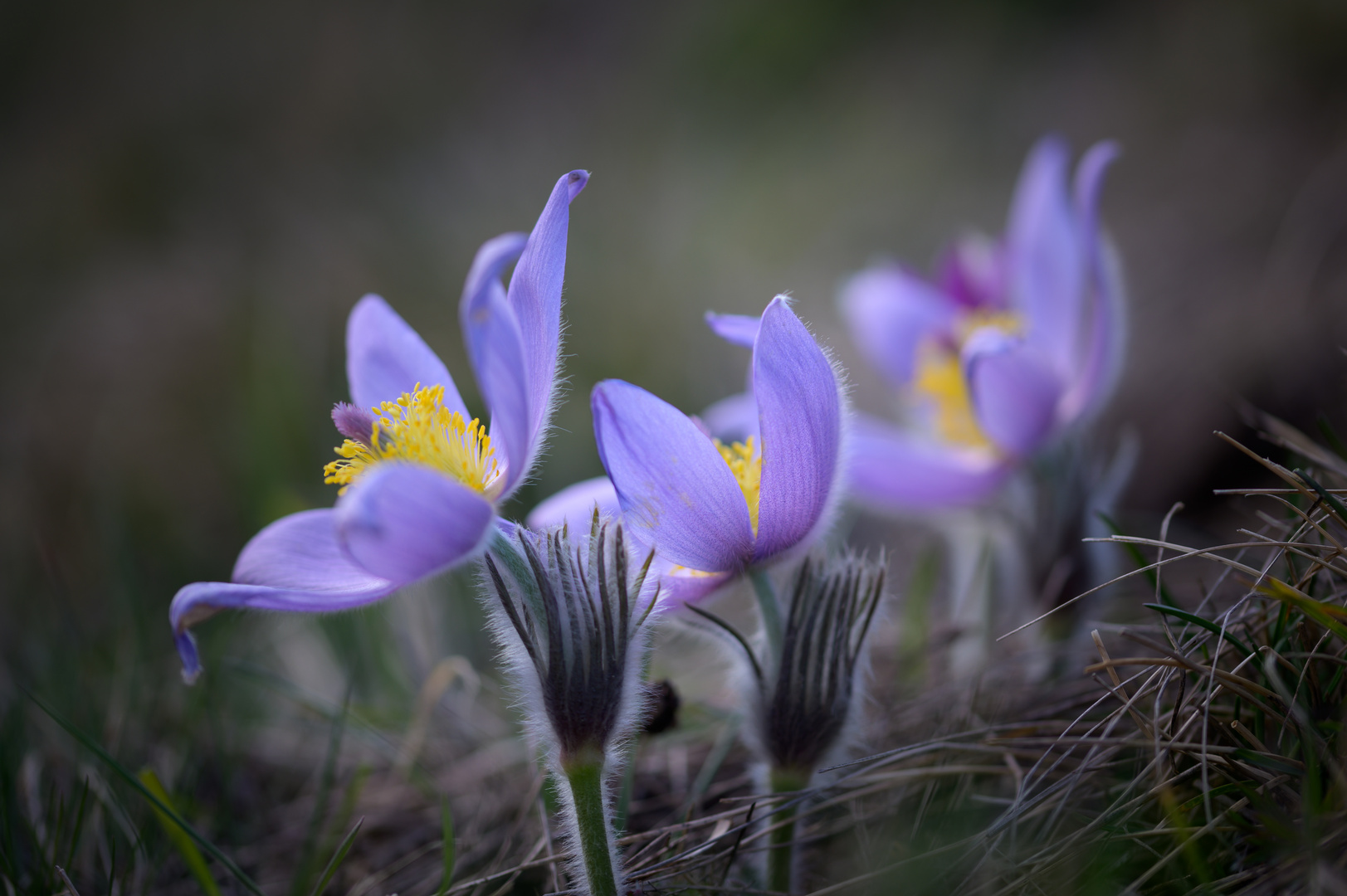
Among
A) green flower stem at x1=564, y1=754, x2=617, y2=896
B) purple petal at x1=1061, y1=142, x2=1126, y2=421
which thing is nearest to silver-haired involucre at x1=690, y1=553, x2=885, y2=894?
green flower stem at x1=564, y1=754, x2=617, y2=896

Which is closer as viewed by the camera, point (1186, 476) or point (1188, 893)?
point (1188, 893)

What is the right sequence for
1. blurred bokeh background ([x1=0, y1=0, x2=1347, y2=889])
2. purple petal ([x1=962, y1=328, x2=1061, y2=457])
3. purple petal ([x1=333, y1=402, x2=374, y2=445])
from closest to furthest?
purple petal ([x1=333, y1=402, x2=374, y2=445]), purple petal ([x1=962, y1=328, x2=1061, y2=457]), blurred bokeh background ([x1=0, y1=0, x2=1347, y2=889])

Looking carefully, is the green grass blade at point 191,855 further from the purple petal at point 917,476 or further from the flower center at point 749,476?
the purple petal at point 917,476

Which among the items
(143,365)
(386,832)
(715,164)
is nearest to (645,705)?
(386,832)

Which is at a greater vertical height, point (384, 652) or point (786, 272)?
point (786, 272)

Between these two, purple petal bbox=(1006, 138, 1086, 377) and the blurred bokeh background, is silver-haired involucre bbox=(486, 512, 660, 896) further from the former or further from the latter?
purple petal bbox=(1006, 138, 1086, 377)

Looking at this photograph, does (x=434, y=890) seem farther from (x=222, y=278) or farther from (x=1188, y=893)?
(x=222, y=278)
